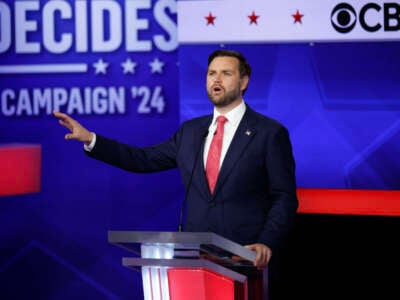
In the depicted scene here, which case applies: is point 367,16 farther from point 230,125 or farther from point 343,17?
point 230,125

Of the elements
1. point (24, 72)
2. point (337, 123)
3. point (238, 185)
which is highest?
point (24, 72)

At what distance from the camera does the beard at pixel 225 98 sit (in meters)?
3.51

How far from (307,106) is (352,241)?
847 millimetres

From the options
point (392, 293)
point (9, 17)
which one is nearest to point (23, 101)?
point (9, 17)

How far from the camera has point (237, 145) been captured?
3.49 metres

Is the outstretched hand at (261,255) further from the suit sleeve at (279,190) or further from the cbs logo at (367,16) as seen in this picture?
the cbs logo at (367,16)

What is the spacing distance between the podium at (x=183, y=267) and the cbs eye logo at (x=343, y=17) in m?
1.84

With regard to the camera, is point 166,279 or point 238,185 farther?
point 238,185

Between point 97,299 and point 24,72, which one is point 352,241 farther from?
point 24,72

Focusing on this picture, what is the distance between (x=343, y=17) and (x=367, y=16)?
0.41 feet

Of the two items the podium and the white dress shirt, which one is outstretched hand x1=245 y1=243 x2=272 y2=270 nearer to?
the podium

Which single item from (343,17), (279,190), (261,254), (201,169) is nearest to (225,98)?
(201,169)

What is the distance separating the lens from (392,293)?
3705mm

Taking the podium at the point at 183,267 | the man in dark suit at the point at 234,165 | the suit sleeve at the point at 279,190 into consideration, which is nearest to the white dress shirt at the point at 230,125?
the man in dark suit at the point at 234,165
